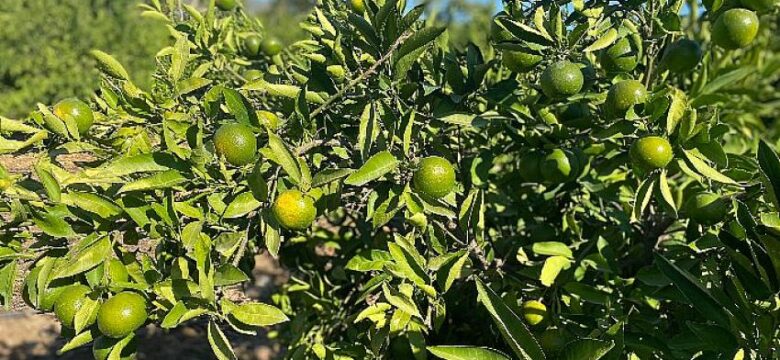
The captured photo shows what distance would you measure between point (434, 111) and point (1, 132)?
704 millimetres

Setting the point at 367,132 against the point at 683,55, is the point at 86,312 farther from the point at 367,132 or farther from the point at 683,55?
the point at 683,55

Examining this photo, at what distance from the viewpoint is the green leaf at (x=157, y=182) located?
967 mm

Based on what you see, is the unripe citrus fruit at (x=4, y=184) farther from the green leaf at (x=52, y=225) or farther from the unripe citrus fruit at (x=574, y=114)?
the unripe citrus fruit at (x=574, y=114)

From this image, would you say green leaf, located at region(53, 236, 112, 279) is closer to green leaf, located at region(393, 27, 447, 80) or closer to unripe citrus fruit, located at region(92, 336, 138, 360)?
unripe citrus fruit, located at region(92, 336, 138, 360)

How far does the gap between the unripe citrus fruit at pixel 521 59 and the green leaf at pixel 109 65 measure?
A: 0.63 metres

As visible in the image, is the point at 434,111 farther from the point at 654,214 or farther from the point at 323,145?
the point at 654,214

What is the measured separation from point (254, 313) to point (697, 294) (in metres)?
0.59

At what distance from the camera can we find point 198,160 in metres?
1.00

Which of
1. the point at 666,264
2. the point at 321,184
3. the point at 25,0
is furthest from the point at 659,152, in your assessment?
the point at 25,0

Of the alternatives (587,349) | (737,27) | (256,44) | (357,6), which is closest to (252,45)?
(256,44)

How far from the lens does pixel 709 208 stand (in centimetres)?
110

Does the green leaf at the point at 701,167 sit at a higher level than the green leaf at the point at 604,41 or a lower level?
lower

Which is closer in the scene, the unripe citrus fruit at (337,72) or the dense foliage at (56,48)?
the unripe citrus fruit at (337,72)

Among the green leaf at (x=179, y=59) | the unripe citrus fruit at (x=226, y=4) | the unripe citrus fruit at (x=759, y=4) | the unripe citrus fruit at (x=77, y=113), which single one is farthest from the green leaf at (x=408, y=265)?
the unripe citrus fruit at (x=226, y=4)
